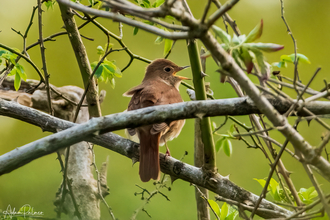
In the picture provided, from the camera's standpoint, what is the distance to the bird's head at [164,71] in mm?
3330

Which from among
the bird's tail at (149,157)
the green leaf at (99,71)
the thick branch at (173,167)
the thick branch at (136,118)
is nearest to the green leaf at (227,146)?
the thick branch at (173,167)

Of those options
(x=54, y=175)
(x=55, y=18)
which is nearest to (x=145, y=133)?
(x=54, y=175)

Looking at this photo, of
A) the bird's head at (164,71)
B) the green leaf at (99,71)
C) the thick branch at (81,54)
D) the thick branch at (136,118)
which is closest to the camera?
the thick branch at (136,118)

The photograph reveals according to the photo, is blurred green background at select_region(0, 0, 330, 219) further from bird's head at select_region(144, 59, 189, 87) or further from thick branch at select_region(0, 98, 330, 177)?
thick branch at select_region(0, 98, 330, 177)

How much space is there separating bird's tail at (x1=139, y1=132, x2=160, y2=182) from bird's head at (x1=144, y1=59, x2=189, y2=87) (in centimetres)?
105

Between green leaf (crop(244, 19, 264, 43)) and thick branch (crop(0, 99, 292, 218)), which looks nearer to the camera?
green leaf (crop(244, 19, 264, 43))

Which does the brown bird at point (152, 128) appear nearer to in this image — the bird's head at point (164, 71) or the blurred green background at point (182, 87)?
the bird's head at point (164, 71)

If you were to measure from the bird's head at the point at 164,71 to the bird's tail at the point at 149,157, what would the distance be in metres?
1.05

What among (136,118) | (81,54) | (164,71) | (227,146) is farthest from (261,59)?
(164,71)

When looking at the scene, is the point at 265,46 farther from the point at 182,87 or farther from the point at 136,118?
the point at 182,87

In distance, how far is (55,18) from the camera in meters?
5.94

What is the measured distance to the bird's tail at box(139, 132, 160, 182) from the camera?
7.59ft

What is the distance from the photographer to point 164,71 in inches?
133

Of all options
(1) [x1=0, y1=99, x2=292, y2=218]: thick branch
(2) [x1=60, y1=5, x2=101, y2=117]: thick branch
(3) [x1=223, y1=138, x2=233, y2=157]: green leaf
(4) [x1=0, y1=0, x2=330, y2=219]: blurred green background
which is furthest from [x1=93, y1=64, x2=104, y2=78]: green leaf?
(4) [x1=0, y1=0, x2=330, y2=219]: blurred green background
